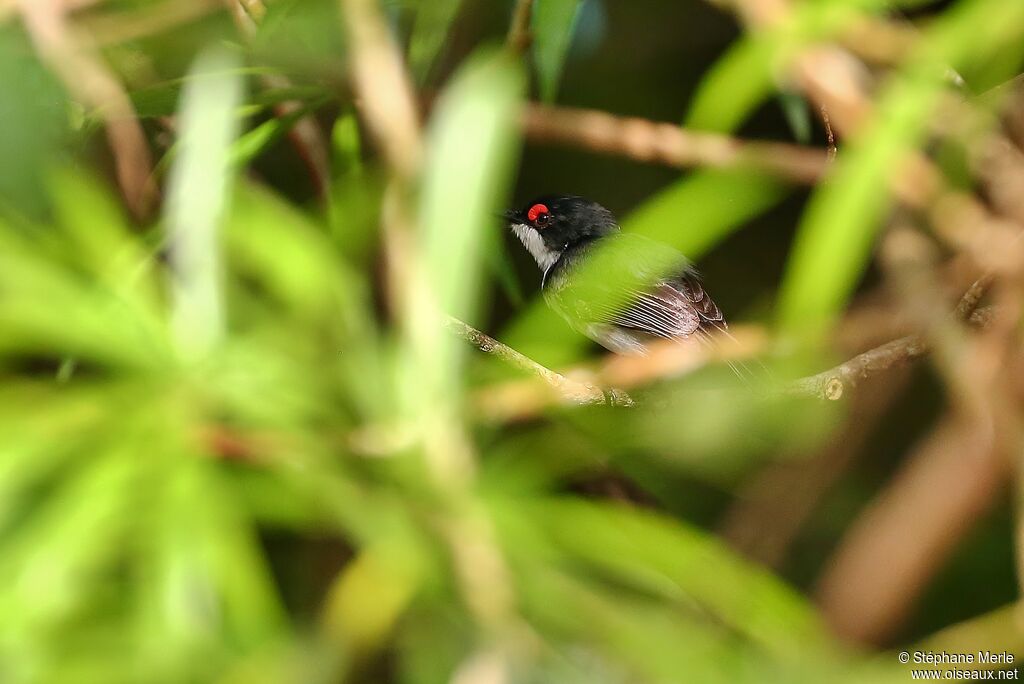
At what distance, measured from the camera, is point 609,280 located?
79.0 inches

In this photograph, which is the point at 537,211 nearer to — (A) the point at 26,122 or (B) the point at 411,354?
(A) the point at 26,122

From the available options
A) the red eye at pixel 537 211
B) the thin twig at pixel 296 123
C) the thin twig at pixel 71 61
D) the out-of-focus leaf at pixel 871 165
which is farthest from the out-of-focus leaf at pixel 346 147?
the red eye at pixel 537 211

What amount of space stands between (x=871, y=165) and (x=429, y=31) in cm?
111

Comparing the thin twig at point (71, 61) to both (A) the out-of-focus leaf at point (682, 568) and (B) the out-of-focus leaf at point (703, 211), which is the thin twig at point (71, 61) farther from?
(A) the out-of-focus leaf at point (682, 568)

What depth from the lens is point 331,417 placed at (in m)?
1.51

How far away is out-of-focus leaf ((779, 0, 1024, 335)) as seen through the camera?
3.96 feet

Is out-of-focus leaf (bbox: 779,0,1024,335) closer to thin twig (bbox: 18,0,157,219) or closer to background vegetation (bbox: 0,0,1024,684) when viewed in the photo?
background vegetation (bbox: 0,0,1024,684)

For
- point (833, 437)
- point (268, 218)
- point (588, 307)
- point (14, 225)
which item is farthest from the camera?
point (833, 437)

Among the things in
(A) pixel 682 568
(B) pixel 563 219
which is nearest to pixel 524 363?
(A) pixel 682 568

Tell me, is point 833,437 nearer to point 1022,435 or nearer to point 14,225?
point 1022,435

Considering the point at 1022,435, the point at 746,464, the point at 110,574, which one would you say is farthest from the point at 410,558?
the point at 746,464

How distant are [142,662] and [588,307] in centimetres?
168

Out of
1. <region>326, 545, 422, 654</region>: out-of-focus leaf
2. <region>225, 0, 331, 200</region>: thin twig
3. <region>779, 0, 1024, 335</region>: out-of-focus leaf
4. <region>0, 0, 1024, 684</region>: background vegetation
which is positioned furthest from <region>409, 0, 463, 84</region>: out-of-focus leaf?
<region>326, 545, 422, 654</region>: out-of-focus leaf

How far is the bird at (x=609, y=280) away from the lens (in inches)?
80.6
